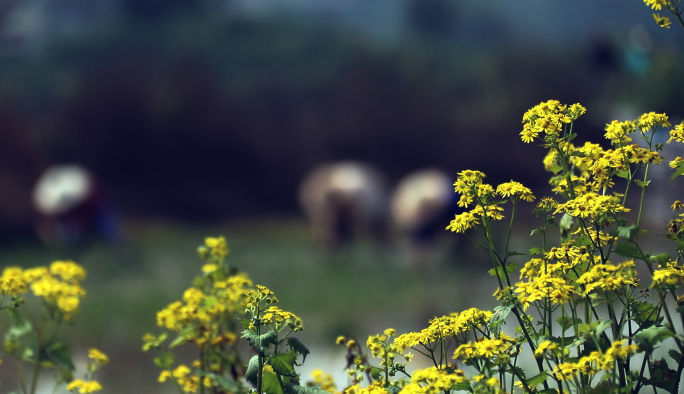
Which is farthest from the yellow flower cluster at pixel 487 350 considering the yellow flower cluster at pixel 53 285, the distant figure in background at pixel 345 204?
the distant figure in background at pixel 345 204

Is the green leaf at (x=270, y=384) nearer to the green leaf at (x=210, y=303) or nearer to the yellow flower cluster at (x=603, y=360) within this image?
the green leaf at (x=210, y=303)

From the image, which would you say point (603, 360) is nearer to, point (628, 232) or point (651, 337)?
point (651, 337)

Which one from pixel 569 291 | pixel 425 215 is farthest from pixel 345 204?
pixel 569 291

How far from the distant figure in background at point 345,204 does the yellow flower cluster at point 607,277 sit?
6996 mm

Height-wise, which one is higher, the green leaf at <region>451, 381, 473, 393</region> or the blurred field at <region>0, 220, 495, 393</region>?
the blurred field at <region>0, 220, 495, 393</region>

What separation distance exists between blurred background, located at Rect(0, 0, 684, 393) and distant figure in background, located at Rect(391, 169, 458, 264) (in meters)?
0.02

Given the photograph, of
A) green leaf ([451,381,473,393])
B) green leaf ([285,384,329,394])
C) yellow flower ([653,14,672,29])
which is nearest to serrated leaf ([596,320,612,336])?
green leaf ([451,381,473,393])

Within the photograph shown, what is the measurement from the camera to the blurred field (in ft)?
16.3

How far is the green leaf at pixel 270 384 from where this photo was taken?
1.29 metres

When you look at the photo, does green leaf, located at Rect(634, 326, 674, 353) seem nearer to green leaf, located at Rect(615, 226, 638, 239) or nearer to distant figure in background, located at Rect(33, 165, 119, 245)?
green leaf, located at Rect(615, 226, 638, 239)

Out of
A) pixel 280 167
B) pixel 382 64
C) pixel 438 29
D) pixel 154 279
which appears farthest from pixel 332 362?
pixel 438 29

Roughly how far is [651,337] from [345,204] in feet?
23.7

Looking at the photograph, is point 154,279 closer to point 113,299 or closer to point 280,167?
point 113,299

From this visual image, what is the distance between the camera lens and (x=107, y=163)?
9758 millimetres
